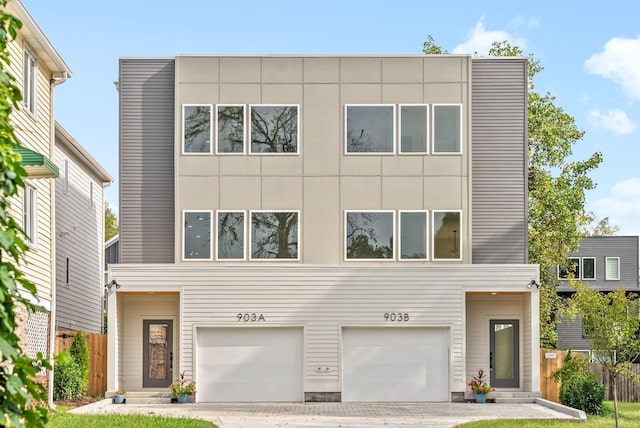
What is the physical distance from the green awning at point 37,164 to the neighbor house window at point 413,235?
11922mm

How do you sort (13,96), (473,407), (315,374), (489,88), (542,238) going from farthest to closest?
(542,238) → (489,88) → (315,374) → (473,407) → (13,96)

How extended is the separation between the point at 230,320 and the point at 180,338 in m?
1.35

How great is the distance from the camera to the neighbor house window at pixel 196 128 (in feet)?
82.1

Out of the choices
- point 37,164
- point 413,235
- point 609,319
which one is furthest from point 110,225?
point 37,164

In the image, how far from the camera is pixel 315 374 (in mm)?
24094

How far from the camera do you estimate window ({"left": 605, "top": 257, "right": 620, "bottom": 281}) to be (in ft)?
164

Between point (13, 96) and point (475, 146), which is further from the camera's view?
point (475, 146)

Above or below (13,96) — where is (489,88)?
above

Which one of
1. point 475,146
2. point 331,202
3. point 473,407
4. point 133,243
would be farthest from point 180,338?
point 475,146

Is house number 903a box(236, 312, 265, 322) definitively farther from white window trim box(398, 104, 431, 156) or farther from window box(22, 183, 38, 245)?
window box(22, 183, 38, 245)

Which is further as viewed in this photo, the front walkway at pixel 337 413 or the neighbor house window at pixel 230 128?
the neighbor house window at pixel 230 128

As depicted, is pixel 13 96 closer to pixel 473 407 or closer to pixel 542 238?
pixel 473 407

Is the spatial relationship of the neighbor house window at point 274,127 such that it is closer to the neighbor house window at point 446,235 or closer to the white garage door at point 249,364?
the neighbor house window at point 446,235

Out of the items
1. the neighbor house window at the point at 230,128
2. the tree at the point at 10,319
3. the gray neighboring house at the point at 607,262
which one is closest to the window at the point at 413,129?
the neighbor house window at the point at 230,128
